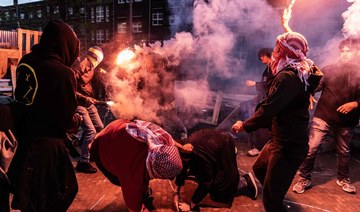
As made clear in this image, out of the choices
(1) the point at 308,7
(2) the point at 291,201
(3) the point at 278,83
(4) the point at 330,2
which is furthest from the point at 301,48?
(1) the point at 308,7

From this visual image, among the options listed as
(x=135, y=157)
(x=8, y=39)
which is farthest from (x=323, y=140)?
(x=8, y=39)

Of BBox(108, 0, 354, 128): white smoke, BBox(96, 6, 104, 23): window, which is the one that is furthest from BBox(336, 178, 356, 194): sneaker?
BBox(96, 6, 104, 23): window

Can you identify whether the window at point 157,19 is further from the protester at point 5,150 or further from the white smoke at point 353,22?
the protester at point 5,150

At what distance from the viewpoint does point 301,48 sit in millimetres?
3186

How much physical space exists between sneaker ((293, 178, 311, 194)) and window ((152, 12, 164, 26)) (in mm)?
31946

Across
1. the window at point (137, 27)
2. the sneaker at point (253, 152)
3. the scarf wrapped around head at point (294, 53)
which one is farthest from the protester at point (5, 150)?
the window at point (137, 27)

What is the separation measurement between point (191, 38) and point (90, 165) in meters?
4.87

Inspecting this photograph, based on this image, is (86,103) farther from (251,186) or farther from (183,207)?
(251,186)

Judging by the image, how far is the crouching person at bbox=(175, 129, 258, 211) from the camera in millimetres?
4004

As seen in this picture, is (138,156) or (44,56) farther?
(138,156)

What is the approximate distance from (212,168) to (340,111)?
7.84 feet

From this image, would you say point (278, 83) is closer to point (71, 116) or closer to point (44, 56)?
point (71, 116)

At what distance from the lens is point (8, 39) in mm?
9266

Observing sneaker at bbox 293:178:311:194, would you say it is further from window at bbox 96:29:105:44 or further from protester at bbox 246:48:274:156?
window at bbox 96:29:105:44
